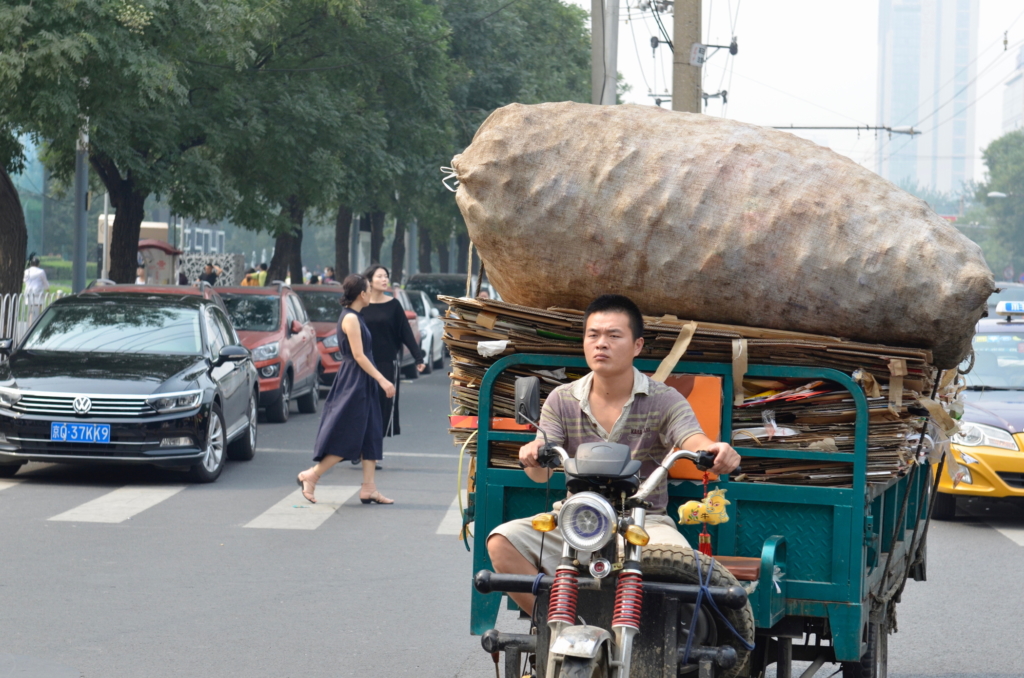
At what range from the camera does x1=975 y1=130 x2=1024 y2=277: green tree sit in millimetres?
105188

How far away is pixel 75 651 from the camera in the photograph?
5.95 meters

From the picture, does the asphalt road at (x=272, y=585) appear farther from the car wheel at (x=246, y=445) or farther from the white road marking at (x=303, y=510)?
the car wheel at (x=246, y=445)

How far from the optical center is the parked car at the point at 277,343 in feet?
53.2

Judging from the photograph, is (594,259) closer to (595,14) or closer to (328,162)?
(595,14)

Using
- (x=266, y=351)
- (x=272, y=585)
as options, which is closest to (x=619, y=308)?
(x=272, y=585)

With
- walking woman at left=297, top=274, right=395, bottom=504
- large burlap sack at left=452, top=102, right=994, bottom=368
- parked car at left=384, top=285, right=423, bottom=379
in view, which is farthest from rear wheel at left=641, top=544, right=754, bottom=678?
parked car at left=384, top=285, right=423, bottom=379

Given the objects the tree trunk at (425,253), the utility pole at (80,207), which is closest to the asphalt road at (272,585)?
the utility pole at (80,207)

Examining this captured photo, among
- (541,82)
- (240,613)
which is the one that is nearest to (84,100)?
(240,613)

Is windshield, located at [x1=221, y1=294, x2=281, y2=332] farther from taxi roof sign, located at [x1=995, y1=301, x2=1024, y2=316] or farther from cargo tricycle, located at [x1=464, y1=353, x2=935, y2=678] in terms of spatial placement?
cargo tricycle, located at [x1=464, y1=353, x2=935, y2=678]

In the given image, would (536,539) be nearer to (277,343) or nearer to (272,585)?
(272,585)

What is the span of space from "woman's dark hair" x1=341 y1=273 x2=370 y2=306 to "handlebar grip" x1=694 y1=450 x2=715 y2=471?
6725 mm

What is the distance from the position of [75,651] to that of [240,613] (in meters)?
0.97

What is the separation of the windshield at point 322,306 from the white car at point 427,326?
335 cm

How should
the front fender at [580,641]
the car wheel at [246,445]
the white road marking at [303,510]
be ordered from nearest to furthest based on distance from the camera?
the front fender at [580,641]
the white road marking at [303,510]
the car wheel at [246,445]
